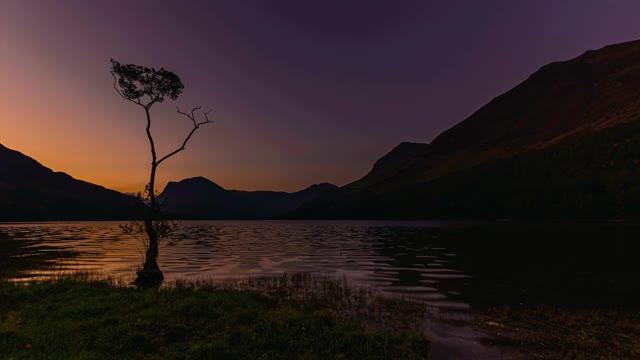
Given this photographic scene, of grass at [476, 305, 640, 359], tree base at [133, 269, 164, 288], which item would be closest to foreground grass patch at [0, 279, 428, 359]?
grass at [476, 305, 640, 359]

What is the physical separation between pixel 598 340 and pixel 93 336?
2145 cm

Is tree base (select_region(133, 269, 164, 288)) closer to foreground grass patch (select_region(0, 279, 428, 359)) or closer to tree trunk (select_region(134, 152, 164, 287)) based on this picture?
tree trunk (select_region(134, 152, 164, 287))

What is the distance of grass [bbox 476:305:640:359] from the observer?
A: 1670cm

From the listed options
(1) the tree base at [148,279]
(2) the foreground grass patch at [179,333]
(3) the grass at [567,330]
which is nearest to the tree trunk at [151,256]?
(1) the tree base at [148,279]

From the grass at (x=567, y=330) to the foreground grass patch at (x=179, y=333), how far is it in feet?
17.3

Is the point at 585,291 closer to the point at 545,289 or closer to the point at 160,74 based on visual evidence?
the point at 545,289

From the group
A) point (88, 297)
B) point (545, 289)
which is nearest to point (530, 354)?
point (545, 289)

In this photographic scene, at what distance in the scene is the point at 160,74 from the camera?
37.3m

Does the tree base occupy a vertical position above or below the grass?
above

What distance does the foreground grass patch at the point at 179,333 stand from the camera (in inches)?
573

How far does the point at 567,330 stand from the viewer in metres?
19.8

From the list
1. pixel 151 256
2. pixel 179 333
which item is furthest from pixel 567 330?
pixel 151 256

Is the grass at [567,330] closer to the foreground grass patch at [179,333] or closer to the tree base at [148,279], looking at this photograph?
the foreground grass patch at [179,333]

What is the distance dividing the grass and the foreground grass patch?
5.26 metres
